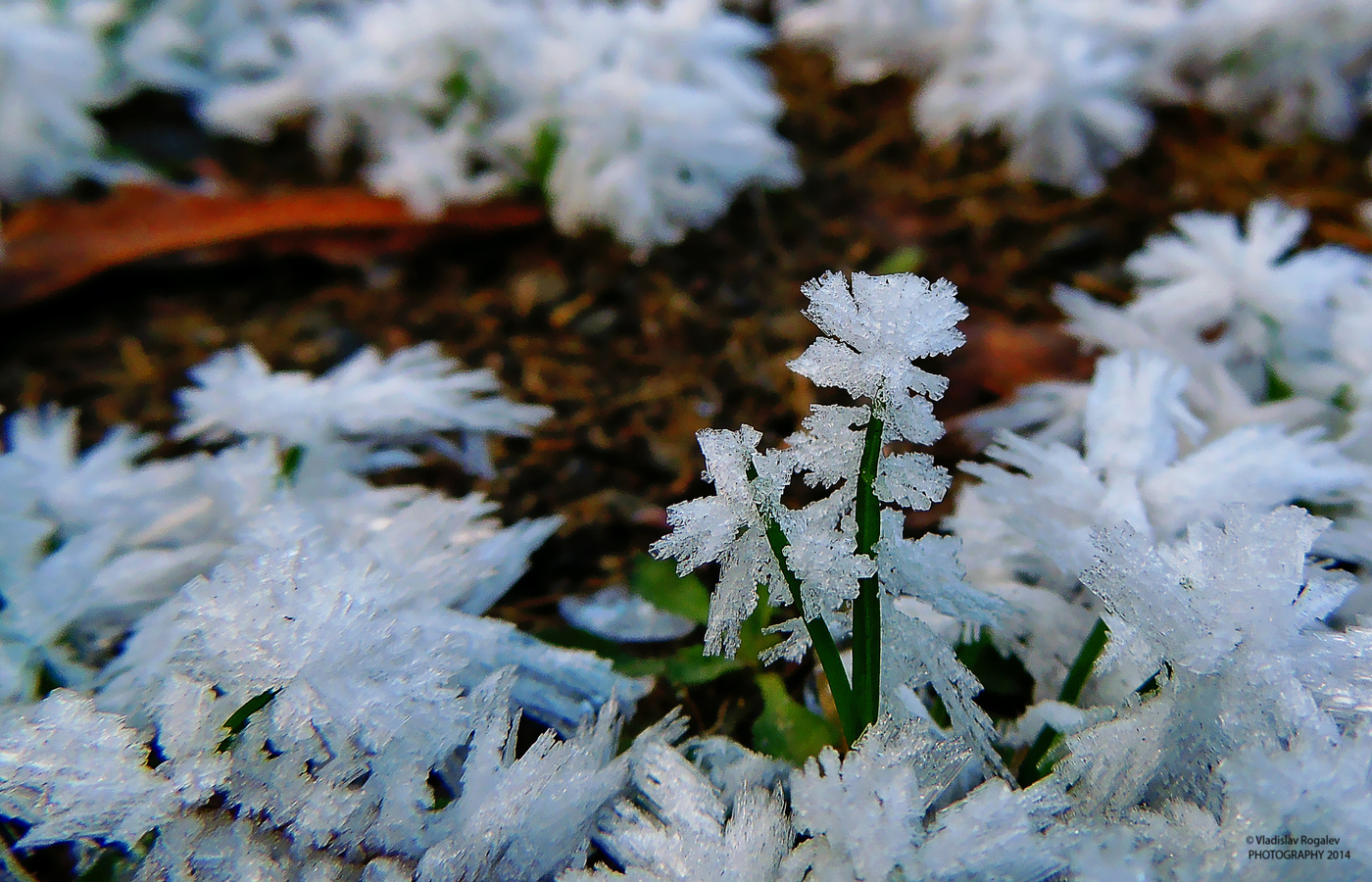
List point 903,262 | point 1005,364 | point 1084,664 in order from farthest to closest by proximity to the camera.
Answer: point 903,262
point 1005,364
point 1084,664

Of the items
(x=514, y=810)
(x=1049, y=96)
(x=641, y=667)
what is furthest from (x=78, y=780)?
(x=1049, y=96)

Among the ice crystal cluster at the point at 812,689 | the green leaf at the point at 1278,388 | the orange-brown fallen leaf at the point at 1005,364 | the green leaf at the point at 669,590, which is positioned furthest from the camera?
the orange-brown fallen leaf at the point at 1005,364

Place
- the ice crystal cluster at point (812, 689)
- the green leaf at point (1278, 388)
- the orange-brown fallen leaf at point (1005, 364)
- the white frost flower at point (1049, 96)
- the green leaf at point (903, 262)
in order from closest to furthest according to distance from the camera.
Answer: the ice crystal cluster at point (812, 689), the green leaf at point (1278, 388), the orange-brown fallen leaf at point (1005, 364), the green leaf at point (903, 262), the white frost flower at point (1049, 96)

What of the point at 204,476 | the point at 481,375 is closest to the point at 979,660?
the point at 481,375

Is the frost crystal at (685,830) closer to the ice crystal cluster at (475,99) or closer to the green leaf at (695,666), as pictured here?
the green leaf at (695,666)

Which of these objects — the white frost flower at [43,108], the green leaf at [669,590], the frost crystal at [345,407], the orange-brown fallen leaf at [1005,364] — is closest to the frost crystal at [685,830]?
the green leaf at [669,590]

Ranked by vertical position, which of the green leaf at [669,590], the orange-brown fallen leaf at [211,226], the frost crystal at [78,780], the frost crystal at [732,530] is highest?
the frost crystal at [732,530]

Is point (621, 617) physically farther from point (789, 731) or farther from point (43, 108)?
point (43, 108)

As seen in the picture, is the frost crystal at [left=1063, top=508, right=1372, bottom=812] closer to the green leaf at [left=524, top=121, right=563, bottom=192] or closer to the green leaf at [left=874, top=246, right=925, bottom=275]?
the green leaf at [left=874, top=246, right=925, bottom=275]
